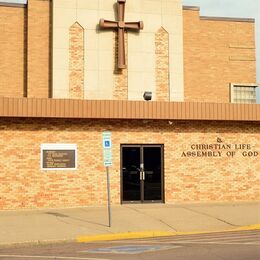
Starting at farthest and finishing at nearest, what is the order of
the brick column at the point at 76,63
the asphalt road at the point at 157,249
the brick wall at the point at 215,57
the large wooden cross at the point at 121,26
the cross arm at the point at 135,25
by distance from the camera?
the brick wall at the point at 215,57 < the cross arm at the point at 135,25 < the large wooden cross at the point at 121,26 < the brick column at the point at 76,63 < the asphalt road at the point at 157,249

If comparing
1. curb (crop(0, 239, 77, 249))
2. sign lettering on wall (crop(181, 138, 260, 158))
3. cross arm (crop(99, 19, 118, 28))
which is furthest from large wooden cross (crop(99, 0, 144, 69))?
curb (crop(0, 239, 77, 249))

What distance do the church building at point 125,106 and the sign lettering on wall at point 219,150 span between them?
0.13 ft

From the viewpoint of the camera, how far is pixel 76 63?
2478 centimetres

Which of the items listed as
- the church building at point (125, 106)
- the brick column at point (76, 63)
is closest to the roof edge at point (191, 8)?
the church building at point (125, 106)

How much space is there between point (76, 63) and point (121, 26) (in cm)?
284

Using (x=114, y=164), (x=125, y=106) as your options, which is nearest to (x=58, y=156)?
(x=114, y=164)

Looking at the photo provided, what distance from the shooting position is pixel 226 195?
2059 cm

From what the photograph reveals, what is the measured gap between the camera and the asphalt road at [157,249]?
10.2 metres

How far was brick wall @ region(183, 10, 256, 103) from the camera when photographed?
26.7 meters

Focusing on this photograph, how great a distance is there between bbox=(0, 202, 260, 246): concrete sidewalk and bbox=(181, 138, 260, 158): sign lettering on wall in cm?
224

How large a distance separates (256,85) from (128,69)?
7.25 m

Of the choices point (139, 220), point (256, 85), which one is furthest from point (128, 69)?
Result: point (139, 220)

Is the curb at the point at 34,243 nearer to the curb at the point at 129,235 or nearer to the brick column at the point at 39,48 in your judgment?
the curb at the point at 129,235

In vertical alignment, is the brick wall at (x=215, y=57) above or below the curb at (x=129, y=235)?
above
